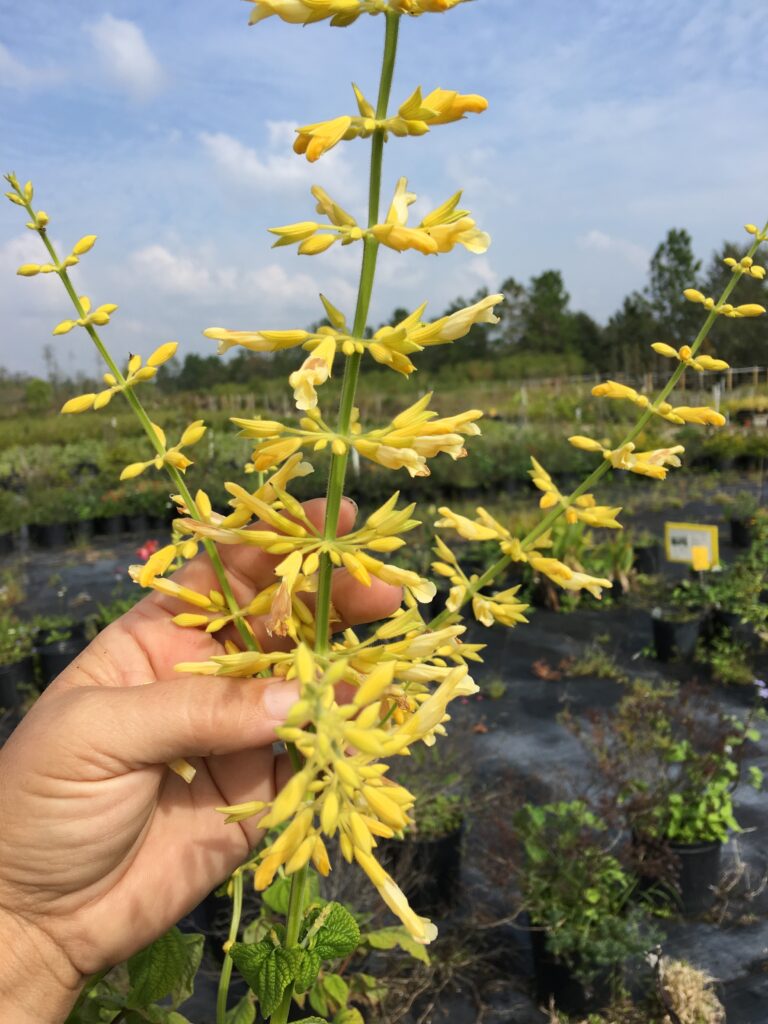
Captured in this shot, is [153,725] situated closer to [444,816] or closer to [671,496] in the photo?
[444,816]

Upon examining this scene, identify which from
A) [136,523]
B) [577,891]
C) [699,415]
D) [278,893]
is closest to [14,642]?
[577,891]

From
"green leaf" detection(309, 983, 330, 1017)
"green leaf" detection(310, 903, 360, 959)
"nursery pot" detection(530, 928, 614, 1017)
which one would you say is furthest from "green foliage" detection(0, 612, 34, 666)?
"green leaf" detection(310, 903, 360, 959)

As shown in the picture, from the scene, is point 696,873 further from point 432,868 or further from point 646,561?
point 646,561

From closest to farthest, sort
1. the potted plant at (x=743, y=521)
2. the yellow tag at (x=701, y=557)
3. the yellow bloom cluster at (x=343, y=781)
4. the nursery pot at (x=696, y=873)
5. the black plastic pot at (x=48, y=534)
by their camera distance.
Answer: the yellow bloom cluster at (x=343, y=781) → the nursery pot at (x=696, y=873) → the yellow tag at (x=701, y=557) → the potted plant at (x=743, y=521) → the black plastic pot at (x=48, y=534)

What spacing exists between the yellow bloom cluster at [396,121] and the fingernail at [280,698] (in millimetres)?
610

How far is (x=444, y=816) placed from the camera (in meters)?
3.77

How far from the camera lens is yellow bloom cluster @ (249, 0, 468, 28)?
2.55ft

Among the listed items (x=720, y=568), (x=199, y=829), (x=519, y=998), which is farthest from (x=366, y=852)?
(x=720, y=568)

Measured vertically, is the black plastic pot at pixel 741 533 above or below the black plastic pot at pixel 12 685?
above

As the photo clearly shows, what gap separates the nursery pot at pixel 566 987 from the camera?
121 inches

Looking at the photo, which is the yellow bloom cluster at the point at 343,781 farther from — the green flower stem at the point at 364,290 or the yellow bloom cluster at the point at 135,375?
the yellow bloom cluster at the point at 135,375

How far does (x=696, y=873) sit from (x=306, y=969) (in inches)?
128

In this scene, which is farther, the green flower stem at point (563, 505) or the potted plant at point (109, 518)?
the potted plant at point (109, 518)

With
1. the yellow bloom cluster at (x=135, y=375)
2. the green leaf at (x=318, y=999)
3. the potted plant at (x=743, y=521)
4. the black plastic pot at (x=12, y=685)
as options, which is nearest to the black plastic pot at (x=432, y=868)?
the green leaf at (x=318, y=999)
